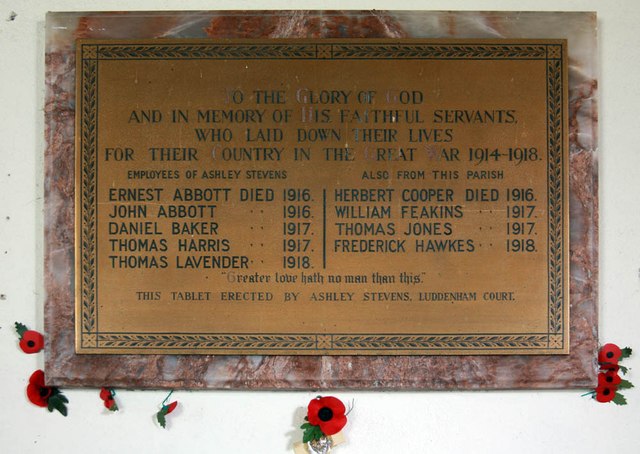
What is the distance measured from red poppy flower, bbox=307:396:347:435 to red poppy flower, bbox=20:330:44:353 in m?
0.88

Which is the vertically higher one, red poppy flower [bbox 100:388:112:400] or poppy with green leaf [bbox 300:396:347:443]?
red poppy flower [bbox 100:388:112:400]

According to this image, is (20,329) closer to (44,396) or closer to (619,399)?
(44,396)

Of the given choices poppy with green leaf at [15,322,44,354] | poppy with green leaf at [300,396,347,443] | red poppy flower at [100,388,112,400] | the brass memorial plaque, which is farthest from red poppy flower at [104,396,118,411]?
poppy with green leaf at [300,396,347,443]

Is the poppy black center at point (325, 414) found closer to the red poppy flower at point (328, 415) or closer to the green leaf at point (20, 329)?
the red poppy flower at point (328, 415)

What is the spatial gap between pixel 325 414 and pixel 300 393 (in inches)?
4.7

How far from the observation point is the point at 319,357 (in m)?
1.77

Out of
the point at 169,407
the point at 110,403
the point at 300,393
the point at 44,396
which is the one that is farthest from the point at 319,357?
the point at 44,396

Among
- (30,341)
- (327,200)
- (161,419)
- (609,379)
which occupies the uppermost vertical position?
(327,200)

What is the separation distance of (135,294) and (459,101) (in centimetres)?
115

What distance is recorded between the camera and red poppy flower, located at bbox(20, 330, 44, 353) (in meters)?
1.79

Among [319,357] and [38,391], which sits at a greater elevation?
[319,357]

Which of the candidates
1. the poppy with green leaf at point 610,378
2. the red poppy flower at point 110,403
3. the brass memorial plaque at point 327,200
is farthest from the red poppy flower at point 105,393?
the poppy with green leaf at point 610,378

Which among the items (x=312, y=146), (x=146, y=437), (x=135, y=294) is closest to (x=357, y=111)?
(x=312, y=146)

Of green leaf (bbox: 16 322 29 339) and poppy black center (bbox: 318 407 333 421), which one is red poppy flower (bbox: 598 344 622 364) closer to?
poppy black center (bbox: 318 407 333 421)
